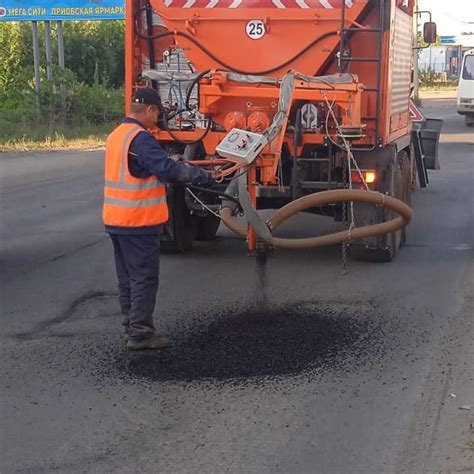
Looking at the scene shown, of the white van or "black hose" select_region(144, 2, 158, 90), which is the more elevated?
"black hose" select_region(144, 2, 158, 90)

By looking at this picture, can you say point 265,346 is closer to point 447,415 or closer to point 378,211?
point 447,415

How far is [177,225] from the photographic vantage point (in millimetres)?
8664

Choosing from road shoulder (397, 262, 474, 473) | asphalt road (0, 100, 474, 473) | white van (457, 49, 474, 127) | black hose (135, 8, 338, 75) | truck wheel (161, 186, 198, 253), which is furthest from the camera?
white van (457, 49, 474, 127)

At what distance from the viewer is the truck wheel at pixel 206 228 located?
9.36 metres

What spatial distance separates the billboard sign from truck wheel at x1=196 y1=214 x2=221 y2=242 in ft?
57.9

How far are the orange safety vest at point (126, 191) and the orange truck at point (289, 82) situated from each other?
169 cm

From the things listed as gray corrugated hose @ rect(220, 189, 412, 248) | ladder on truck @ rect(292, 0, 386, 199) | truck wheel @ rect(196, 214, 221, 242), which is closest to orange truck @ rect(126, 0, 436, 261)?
ladder on truck @ rect(292, 0, 386, 199)

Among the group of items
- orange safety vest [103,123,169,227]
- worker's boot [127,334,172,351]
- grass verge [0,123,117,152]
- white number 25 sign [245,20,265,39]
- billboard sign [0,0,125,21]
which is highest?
billboard sign [0,0,125,21]

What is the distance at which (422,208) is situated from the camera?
39.2 feet

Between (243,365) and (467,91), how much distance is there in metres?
25.8

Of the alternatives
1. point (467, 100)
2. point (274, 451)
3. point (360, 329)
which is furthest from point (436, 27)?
point (467, 100)

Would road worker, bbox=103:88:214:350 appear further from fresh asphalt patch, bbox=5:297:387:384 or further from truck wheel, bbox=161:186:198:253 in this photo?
truck wheel, bbox=161:186:198:253

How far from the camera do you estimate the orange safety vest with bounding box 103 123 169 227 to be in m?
5.47

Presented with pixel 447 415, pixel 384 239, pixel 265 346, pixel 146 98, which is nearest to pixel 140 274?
pixel 265 346
